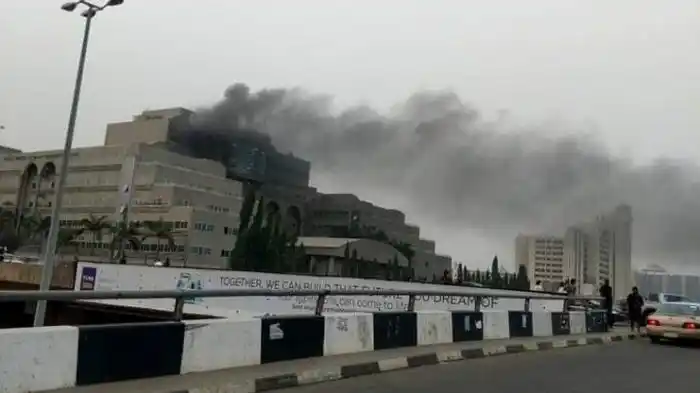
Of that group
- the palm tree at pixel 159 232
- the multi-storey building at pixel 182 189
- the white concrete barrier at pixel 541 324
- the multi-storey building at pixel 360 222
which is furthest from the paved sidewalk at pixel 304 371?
the multi-storey building at pixel 360 222

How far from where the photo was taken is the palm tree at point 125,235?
8525 cm

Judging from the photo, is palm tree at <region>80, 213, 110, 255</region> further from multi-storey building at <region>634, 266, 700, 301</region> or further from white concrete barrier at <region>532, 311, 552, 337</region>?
white concrete barrier at <region>532, 311, 552, 337</region>

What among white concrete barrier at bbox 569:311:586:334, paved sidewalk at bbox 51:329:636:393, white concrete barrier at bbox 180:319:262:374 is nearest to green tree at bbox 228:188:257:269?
white concrete barrier at bbox 569:311:586:334

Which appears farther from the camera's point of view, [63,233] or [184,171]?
[184,171]

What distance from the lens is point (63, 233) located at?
315 feet

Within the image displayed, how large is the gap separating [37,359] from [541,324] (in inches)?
546

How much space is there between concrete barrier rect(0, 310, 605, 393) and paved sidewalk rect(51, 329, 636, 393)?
15cm

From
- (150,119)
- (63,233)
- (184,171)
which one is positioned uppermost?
(150,119)

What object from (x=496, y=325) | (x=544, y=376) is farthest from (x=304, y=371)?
(x=496, y=325)

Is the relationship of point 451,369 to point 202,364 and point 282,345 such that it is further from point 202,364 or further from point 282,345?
point 202,364

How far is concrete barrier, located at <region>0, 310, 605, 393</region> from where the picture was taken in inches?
260

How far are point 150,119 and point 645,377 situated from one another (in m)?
123

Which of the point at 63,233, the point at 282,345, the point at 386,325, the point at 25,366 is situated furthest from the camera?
→ the point at 63,233

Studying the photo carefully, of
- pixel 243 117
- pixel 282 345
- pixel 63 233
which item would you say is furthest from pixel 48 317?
pixel 243 117
